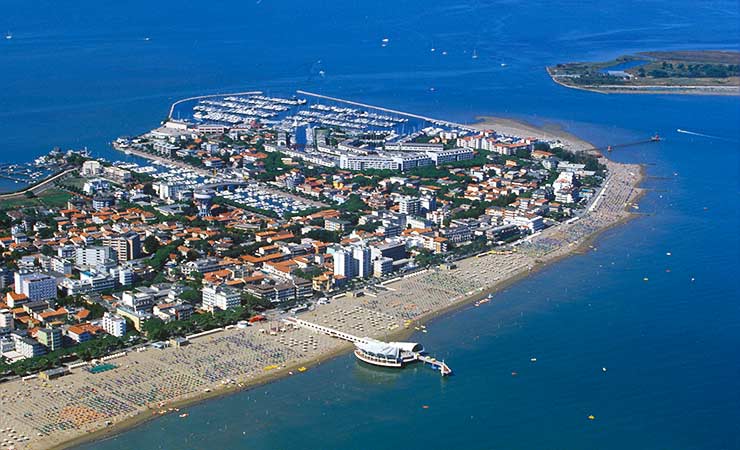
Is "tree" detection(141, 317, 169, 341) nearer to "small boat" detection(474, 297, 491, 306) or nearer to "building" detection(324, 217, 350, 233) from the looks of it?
"small boat" detection(474, 297, 491, 306)

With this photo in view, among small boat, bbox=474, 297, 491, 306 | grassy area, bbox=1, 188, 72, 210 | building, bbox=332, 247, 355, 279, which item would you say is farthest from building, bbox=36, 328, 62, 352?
grassy area, bbox=1, 188, 72, 210

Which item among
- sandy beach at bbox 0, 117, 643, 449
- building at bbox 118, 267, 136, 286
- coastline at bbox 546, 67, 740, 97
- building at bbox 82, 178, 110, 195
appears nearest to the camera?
sandy beach at bbox 0, 117, 643, 449

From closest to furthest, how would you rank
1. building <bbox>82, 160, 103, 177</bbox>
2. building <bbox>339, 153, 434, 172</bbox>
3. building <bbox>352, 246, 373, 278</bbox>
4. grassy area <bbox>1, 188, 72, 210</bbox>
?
building <bbox>352, 246, 373, 278</bbox>, grassy area <bbox>1, 188, 72, 210</bbox>, building <bbox>82, 160, 103, 177</bbox>, building <bbox>339, 153, 434, 172</bbox>

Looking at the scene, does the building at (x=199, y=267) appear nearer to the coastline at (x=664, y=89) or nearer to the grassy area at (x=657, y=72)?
the coastline at (x=664, y=89)

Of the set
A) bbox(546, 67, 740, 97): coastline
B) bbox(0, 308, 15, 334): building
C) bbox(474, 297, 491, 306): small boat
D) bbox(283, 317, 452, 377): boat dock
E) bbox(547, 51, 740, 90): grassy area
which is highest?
bbox(547, 51, 740, 90): grassy area

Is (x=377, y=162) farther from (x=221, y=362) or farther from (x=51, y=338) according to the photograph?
(x=51, y=338)

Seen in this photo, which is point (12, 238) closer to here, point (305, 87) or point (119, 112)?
point (119, 112)

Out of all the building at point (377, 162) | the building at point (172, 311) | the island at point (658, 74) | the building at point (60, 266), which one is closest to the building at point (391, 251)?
the building at point (172, 311)
